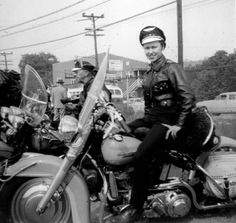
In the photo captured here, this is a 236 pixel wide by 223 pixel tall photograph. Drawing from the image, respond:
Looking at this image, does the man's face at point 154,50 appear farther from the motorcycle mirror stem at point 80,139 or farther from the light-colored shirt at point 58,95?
the light-colored shirt at point 58,95

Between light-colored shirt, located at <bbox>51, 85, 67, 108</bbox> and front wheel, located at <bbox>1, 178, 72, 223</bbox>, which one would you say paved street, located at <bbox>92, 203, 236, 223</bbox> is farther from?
light-colored shirt, located at <bbox>51, 85, 67, 108</bbox>

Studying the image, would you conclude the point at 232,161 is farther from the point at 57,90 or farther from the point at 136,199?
the point at 57,90

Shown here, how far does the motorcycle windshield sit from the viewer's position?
10.5 ft

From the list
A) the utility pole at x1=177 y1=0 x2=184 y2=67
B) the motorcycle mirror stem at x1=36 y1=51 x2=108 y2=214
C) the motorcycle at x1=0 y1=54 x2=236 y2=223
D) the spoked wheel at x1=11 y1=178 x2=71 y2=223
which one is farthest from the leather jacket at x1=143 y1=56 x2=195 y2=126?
the utility pole at x1=177 y1=0 x2=184 y2=67

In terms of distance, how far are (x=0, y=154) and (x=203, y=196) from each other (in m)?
2.17

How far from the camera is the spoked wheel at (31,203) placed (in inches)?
121

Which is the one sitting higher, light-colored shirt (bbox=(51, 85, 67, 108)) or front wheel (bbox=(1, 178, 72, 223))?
light-colored shirt (bbox=(51, 85, 67, 108))

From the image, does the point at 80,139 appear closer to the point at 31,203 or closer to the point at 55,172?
the point at 55,172

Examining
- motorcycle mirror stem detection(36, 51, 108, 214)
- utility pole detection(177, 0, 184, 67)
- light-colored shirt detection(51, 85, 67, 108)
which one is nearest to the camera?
motorcycle mirror stem detection(36, 51, 108, 214)

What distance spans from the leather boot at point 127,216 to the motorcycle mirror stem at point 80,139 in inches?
26.5

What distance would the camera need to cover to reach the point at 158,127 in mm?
3193

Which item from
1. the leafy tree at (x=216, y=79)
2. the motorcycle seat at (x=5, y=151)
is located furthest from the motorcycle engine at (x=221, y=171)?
the leafy tree at (x=216, y=79)

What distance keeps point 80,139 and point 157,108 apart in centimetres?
92

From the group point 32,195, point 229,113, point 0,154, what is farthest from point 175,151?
point 229,113
